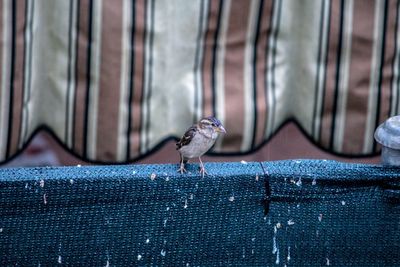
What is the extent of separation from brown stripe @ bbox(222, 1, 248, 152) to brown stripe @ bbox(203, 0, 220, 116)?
3.1 inches

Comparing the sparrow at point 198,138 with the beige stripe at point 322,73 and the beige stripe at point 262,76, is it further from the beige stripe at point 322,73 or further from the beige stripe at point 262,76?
the beige stripe at point 322,73

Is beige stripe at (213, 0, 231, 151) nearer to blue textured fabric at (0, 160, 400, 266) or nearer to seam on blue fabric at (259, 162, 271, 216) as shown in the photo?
blue textured fabric at (0, 160, 400, 266)

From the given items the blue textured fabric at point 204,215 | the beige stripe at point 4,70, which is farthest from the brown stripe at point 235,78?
the beige stripe at point 4,70

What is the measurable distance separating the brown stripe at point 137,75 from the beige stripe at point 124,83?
3cm

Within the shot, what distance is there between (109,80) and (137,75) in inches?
5.9

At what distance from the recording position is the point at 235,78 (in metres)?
4.70

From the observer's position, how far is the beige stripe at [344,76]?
463 cm

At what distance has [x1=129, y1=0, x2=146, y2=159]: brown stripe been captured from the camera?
450cm

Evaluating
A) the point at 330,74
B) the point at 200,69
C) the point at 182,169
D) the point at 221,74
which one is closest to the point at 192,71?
the point at 200,69

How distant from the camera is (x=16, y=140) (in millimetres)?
4551

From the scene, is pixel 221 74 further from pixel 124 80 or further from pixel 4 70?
pixel 4 70

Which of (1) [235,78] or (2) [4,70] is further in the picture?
(1) [235,78]

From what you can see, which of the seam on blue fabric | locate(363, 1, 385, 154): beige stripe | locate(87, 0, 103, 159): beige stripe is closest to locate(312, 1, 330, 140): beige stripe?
locate(363, 1, 385, 154): beige stripe

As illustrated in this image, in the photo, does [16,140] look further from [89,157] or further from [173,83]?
[173,83]
